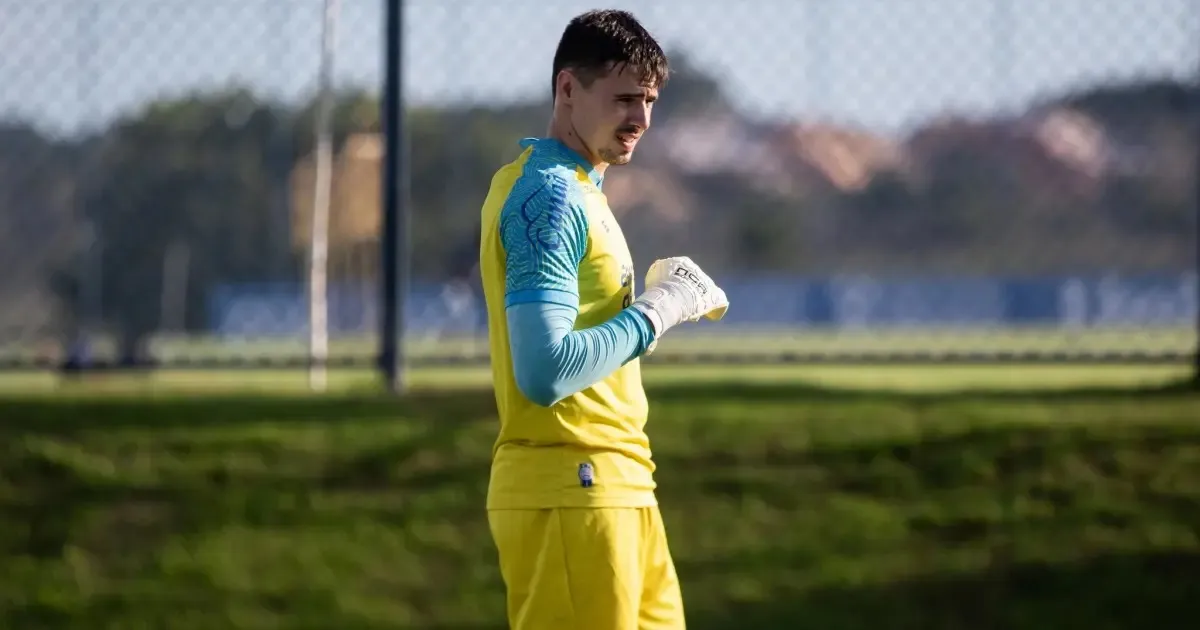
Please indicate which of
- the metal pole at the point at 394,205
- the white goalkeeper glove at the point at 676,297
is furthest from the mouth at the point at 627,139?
the metal pole at the point at 394,205

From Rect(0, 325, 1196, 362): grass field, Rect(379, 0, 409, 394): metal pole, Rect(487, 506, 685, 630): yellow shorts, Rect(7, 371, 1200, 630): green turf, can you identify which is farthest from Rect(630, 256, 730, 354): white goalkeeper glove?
Rect(0, 325, 1196, 362): grass field

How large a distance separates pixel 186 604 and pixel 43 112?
287 centimetres

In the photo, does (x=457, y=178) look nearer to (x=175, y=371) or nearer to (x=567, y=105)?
(x=175, y=371)

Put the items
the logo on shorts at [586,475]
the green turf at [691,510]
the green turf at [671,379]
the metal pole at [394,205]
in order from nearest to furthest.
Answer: the logo on shorts at [586,475], the green turf at [691,510], the metal pole at [394,205], the green turf at [671,379]

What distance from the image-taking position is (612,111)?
10.4 feet

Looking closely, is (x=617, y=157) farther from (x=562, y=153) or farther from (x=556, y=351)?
(x=556, y=351)

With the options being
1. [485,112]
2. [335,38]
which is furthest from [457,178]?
[335,38]

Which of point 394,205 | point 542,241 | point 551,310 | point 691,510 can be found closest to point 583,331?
point 551,310

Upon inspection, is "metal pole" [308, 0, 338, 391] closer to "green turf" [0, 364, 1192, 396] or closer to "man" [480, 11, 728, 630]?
"green turf" [0, 364, 1192, 396]

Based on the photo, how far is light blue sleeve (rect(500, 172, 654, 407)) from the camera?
2961 mm

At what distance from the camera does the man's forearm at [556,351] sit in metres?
Answer: 2.95

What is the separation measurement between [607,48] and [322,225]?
522cm

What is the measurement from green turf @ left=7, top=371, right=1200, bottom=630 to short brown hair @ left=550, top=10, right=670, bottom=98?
3.65 m

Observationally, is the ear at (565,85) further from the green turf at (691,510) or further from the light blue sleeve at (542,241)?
the green turf at (691,510)
